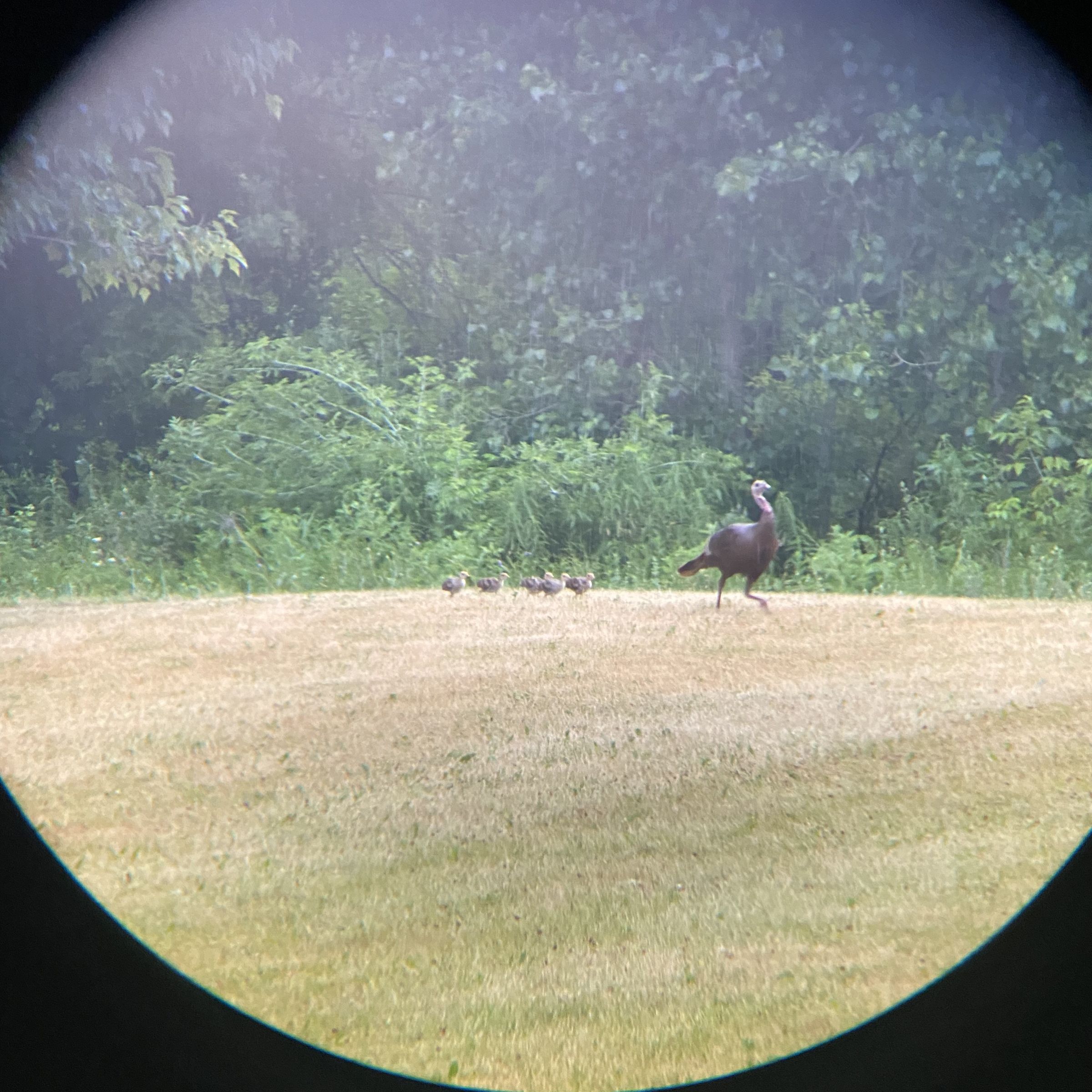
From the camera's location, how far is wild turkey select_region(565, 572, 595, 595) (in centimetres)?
256

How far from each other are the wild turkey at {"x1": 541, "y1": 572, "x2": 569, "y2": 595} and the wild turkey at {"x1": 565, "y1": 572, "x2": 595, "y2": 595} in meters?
0.01

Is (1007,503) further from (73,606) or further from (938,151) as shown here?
(73,606)

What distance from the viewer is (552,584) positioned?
8.43 feet

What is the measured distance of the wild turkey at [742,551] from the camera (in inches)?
103

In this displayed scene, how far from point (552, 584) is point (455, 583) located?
10.0 inches

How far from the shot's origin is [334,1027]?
1298mm

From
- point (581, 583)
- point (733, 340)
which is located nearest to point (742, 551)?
point (581, 583)

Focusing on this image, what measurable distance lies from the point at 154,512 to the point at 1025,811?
2.20m

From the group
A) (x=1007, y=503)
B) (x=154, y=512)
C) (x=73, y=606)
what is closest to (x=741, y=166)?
(x=1007, y=503)

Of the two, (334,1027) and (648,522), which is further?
(648,522)

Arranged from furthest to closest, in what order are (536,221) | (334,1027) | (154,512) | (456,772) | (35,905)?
1. (536,221)
2. (154,512)
3. (456,772)
4. (334,1027)
5. (35,905)

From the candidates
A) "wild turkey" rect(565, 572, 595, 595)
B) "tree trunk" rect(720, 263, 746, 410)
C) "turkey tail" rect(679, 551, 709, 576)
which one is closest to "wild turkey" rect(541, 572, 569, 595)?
"wild turkey" rect(565, 572, 595, 595)

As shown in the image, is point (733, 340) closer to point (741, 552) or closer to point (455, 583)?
point (741, 552)

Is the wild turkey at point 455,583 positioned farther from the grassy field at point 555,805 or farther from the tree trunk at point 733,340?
the tree trunk at point 733,340
